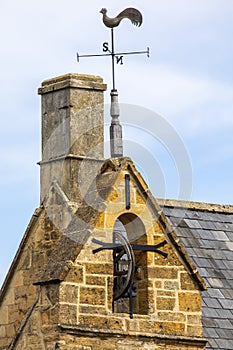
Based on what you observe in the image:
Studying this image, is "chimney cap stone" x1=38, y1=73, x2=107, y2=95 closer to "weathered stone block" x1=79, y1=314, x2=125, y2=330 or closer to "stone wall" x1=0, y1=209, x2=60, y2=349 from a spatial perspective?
"stone wall" x1=0, y1=209, x2=60, y2=349

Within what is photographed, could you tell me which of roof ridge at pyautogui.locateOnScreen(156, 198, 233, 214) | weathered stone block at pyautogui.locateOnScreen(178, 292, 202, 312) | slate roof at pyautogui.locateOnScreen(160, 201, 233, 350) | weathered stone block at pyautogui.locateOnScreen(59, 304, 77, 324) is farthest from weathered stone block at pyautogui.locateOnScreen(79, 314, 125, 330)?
roof ridge at pyautogui.locateOnScreen(156, 198, 233, 214)

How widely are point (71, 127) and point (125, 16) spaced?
2637mm

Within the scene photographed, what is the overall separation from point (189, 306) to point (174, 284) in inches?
16.1

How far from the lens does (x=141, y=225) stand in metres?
32.3

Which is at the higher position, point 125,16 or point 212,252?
point 125,16

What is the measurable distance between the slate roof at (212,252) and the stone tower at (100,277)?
1.56 m

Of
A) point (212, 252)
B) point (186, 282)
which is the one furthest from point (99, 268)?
point (212, 252)

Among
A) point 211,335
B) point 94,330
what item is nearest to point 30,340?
point 94,330

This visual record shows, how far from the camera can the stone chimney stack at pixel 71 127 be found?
115 feet

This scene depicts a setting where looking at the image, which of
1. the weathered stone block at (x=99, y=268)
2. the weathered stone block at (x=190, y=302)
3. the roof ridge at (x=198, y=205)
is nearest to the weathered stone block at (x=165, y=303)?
the weathered stone block at (x=190, y=302)

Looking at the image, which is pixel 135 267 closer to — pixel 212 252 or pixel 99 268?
pixel 99 268

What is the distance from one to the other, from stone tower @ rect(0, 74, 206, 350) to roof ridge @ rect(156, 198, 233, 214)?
260 centimetres

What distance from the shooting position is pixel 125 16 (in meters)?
33.6

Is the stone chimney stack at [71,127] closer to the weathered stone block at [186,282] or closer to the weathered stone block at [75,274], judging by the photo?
the weathered stone block at [186,282]
